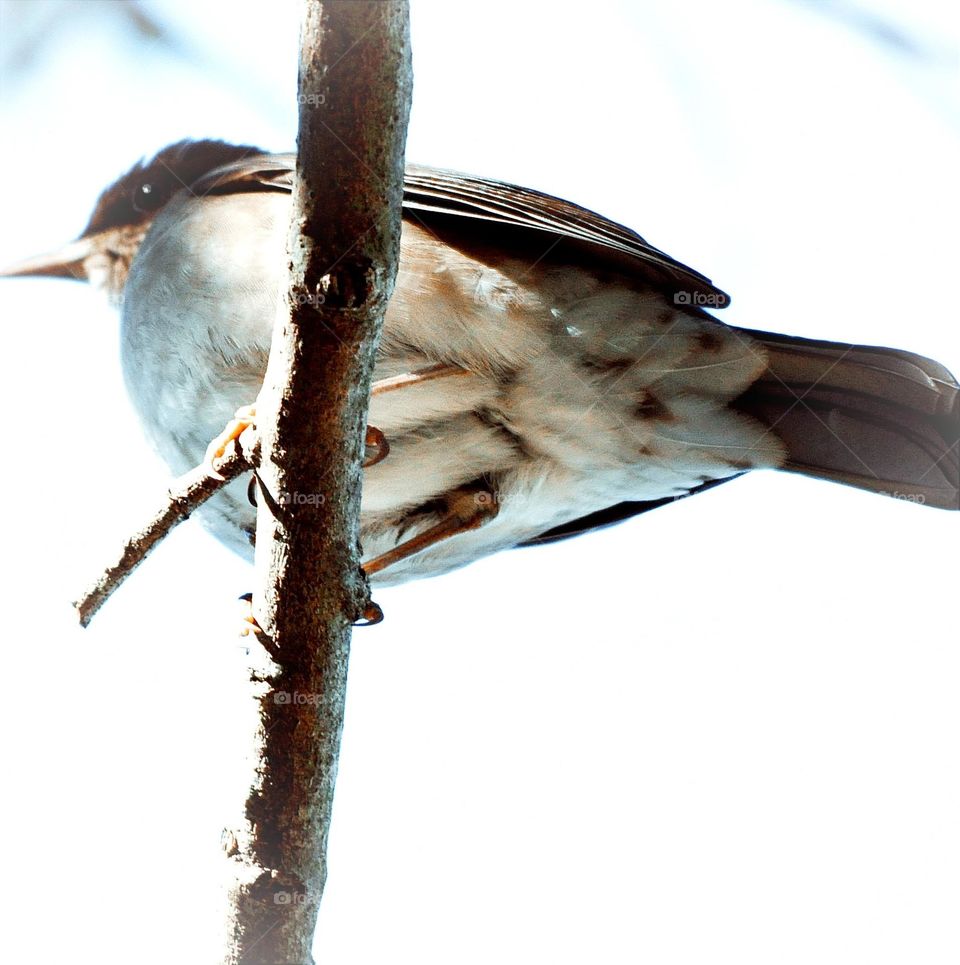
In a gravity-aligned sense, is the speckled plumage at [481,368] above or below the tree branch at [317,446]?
above

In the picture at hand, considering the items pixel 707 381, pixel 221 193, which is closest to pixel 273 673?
pixel 707 381

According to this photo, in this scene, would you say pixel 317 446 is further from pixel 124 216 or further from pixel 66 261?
pixel 66 261

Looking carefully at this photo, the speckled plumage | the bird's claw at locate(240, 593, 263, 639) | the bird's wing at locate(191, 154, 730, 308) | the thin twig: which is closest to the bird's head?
the speckled plumage

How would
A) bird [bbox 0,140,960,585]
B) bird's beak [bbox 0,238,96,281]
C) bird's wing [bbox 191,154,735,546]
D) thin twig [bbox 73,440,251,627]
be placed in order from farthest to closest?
bird's beak [bbox 0,238,96,281], bird [bbox 0,140,960,585], bird's wing [bbox 191,154,735,546], thin twig [bbox 73,440,251,627]

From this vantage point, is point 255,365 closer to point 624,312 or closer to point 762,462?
point 624,312

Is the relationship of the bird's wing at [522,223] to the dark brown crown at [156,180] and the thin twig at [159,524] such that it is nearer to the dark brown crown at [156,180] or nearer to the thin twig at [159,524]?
the dark brown crown at [156,180]

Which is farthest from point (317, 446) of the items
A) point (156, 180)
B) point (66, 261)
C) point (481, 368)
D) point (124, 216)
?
point (66, 261)

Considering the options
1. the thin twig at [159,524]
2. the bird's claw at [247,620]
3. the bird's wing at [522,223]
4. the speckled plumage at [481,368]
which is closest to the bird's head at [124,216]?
the speckled plumage at [481,368]

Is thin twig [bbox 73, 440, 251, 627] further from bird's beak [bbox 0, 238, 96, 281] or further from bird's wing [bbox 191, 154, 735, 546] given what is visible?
bird's beak [bbox 0, 238, 96, 281]
